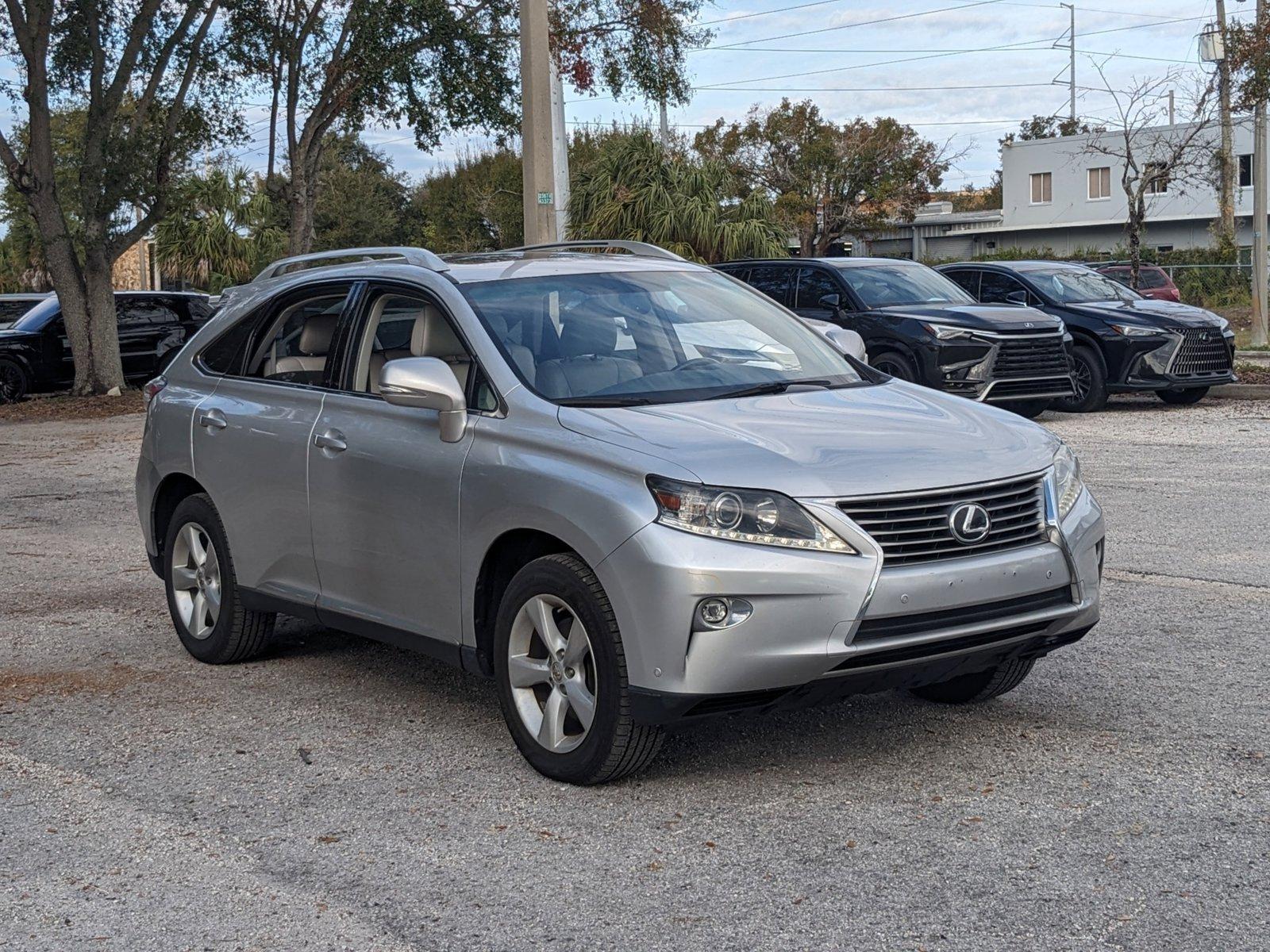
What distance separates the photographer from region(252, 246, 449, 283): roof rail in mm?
6086

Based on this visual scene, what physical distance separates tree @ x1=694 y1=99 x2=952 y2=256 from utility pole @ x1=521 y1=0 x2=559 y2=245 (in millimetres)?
48828

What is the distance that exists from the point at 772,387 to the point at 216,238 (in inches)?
1919

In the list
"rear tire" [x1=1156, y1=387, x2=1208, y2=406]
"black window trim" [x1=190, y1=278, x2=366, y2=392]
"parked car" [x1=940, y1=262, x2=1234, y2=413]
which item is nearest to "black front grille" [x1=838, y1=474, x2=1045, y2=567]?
"black window trim" [x1=190, y1=278, x2=366, y2=392]

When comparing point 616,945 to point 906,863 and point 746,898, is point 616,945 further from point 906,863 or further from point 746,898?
point 906,863

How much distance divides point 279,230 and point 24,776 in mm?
51198

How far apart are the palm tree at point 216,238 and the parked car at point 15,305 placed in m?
23.9

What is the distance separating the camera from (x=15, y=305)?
26.0m

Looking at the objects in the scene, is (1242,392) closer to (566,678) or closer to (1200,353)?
(1200,353)

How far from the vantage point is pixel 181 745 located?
5586mm

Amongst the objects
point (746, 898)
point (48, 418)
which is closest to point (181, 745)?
point (746, 898)

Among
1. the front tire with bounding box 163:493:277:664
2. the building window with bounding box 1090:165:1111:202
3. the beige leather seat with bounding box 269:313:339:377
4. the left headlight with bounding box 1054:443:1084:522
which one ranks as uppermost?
the building window with bounding box 1090:165:1111:202

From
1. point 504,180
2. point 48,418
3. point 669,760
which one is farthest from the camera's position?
point 504,180

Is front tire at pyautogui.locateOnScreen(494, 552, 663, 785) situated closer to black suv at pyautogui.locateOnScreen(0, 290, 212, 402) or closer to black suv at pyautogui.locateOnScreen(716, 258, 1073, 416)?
black suv at pyautogui.locateOnScreen(716, 258, 1073, 416)

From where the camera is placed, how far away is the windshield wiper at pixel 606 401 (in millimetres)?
5246
